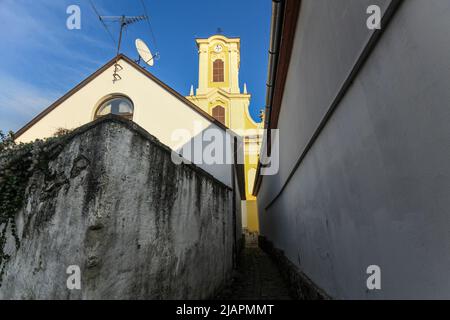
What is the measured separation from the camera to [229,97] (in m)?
22.0

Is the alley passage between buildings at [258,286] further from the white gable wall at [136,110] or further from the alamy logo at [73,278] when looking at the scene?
the white gable wall at [136,110]

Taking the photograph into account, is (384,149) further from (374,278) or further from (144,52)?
(144,52)

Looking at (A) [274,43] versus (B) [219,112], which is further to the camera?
(B) [219,112]

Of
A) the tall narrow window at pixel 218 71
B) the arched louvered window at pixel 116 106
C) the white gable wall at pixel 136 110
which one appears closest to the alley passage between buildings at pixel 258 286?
the white gable wall at pixel 136 110

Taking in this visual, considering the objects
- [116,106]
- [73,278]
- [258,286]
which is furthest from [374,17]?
[116,106]

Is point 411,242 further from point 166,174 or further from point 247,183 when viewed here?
point 247,183

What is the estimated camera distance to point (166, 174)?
112 inches

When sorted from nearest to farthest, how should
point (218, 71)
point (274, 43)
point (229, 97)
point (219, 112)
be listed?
point (274, 43) → point (219, 112) → point (229, 97) → point (218, 71)

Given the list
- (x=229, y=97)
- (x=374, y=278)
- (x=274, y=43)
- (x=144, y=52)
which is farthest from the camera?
(x=229, y=97)

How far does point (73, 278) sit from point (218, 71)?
970 inches

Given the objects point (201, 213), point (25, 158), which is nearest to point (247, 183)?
point (201, 213)

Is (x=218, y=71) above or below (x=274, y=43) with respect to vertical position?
above
